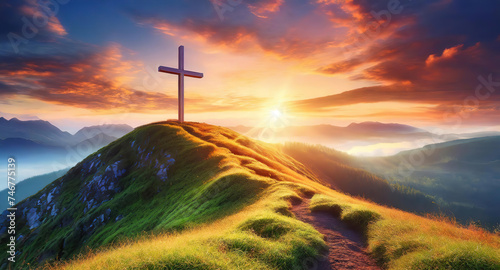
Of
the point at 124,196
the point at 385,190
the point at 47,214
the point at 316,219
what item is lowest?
the point at 385,190

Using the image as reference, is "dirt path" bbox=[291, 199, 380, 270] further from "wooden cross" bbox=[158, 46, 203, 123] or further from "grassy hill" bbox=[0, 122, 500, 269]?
"wooden cross" bbox=[158, 46, 203, 123]

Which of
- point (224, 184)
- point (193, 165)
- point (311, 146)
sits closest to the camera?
point (224, 184)

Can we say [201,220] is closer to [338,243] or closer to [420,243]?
[338,243]

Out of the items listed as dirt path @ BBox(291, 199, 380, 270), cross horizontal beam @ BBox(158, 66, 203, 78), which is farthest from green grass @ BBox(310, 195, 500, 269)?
cross horizontal beam @ BBox(158, 66, 203, 78)

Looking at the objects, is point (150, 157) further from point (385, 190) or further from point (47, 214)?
point (385, 190)

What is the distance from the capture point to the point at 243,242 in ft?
33.1

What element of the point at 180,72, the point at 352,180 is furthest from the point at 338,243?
the point at 352,180

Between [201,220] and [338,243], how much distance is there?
10.0 meters

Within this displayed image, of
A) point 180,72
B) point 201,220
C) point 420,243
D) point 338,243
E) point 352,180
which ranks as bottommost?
point 352,180

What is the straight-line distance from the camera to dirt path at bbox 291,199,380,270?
34.4 feet

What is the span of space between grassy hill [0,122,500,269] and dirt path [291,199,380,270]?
457mm

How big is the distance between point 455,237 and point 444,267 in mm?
3270

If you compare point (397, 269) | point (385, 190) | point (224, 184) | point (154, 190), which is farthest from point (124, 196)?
point (385, 190)

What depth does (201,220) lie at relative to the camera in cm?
1806
